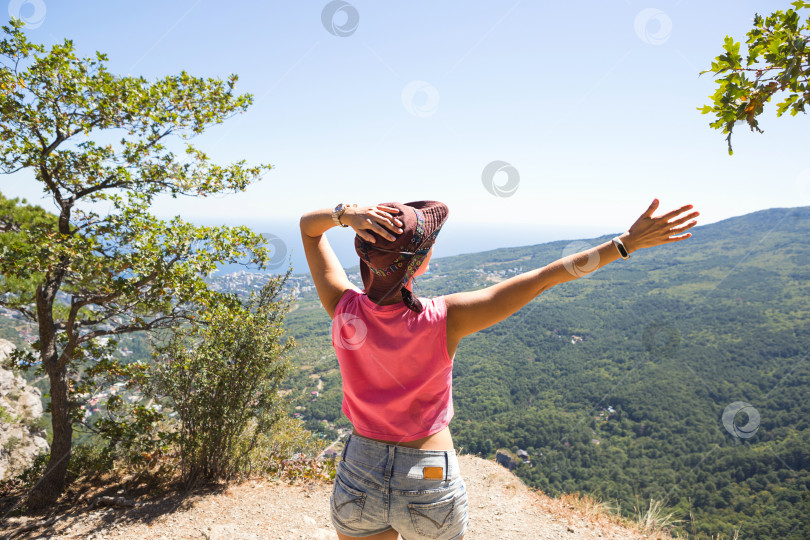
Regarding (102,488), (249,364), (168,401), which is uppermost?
(249,364)

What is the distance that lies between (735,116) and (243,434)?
25.5ft

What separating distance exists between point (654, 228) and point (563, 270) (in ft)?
1.05

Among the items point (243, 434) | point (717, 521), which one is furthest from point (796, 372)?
point (243, 434)

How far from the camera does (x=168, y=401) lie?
6.62 metres

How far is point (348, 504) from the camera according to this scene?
1354 mm

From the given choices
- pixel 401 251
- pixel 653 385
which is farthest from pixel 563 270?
pixel 653 385

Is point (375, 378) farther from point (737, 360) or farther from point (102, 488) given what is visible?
point (737, 360)

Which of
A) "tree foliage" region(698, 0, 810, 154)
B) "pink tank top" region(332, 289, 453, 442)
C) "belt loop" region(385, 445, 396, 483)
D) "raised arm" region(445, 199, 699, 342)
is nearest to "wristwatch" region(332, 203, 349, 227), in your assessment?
"pink tank top" region(332, 289, 453, 442)

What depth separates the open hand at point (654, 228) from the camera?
1259 mm

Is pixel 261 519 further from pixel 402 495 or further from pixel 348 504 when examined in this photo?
pixel 402 495

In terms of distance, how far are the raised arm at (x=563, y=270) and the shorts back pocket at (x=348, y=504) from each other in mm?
706

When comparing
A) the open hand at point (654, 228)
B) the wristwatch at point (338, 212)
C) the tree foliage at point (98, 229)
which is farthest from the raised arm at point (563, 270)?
the tree foliage at point (98, 229)

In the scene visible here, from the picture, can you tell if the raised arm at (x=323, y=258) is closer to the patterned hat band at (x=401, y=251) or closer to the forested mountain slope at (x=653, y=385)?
the patterned hat band at (x=401, y=251)

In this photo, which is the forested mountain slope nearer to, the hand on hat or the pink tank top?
the pink tank top
